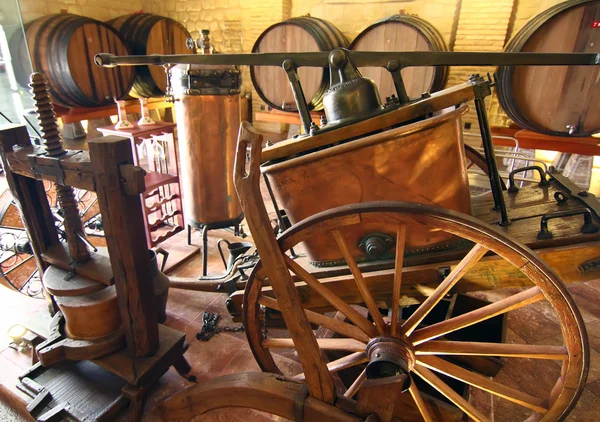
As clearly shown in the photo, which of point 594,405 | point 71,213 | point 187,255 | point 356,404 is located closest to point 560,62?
point 356,404

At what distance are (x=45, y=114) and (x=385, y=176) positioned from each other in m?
1.53

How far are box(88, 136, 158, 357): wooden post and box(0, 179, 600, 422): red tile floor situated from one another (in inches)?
15.3

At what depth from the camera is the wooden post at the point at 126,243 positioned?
153 cm

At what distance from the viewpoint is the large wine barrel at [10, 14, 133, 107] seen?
3.85 m

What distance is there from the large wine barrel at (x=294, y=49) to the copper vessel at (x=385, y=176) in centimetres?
279

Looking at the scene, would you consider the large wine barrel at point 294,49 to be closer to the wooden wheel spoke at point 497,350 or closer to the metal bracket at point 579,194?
the metal bracket at point 579,194

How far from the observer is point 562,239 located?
1.50 meters

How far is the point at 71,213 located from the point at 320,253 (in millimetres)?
1245

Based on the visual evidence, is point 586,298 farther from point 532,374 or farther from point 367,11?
point 367,11

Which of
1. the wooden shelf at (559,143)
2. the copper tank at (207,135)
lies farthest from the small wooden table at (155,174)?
the wooden shelf at (559,143)

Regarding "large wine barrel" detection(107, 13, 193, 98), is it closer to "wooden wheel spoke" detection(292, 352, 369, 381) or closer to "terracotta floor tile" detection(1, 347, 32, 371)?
"terracotta floor tile" detection(1, 347, 32, 371)

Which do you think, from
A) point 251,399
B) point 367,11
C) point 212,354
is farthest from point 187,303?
point 367,11

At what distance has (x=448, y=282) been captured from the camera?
1.30 metres

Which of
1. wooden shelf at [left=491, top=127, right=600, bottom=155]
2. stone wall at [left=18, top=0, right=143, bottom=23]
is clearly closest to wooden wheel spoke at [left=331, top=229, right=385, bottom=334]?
wooden shelf at [left=491, top=127, right=600, bottom=155]
